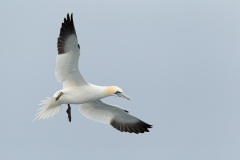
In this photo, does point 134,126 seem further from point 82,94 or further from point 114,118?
point 82,94

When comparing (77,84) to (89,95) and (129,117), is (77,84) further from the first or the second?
(129,117)

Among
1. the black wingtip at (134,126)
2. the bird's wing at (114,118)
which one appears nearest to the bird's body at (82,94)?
the bird's wing at (114,118)

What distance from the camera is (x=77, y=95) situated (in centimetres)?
2994

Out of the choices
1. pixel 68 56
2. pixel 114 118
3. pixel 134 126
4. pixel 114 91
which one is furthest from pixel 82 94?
pixel 134 126

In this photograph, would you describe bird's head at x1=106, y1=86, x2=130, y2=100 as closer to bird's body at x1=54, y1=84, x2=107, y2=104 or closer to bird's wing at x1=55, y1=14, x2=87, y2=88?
bird's body at x1=54, y1=84, x2=107, y2=104

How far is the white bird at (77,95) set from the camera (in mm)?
29250

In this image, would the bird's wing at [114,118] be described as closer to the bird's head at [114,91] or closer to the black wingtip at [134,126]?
the black wingtip at [134,126]

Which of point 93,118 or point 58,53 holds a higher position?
point 58,53

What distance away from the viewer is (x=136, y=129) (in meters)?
Answer: 32.3

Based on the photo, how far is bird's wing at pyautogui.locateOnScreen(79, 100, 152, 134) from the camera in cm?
3209

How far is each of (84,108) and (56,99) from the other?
A: 2.30 m

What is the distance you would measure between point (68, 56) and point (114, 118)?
13.0ft

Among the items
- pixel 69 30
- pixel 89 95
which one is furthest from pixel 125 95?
pixel 69 30

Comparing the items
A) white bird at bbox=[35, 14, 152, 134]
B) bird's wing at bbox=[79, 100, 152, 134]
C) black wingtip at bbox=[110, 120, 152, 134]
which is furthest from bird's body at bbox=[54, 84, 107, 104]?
black wingtip at bbox=[110, 120, 152, 134]
